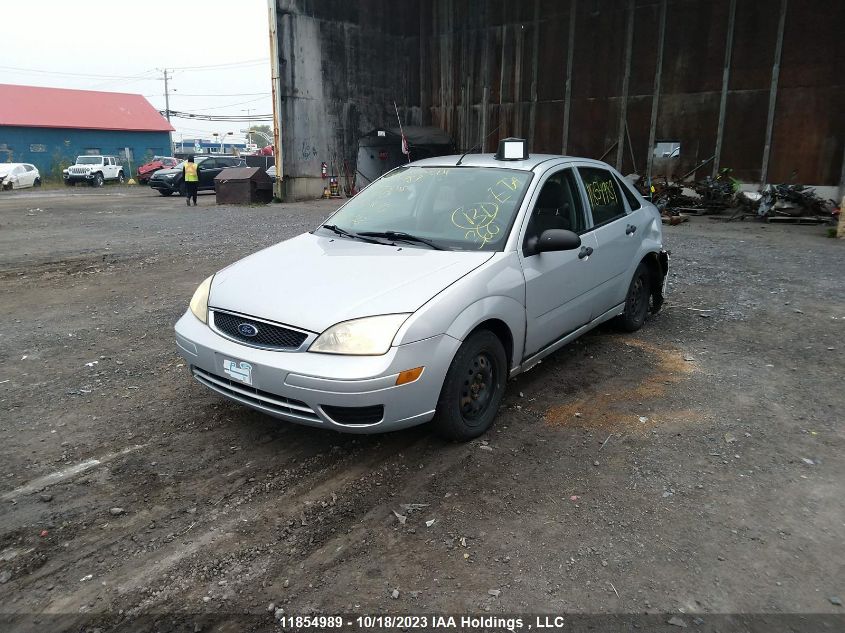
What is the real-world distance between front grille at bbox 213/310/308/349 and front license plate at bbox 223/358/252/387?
132 millimetres

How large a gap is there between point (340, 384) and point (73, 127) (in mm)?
48157

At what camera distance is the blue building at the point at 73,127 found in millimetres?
41062

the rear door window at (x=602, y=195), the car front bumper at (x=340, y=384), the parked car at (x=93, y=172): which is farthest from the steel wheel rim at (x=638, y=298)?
the parked car at (x=93, y=172)

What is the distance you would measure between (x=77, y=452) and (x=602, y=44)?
19.4m

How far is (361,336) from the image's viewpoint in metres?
3.17

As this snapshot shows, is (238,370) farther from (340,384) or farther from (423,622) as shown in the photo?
(423,622)

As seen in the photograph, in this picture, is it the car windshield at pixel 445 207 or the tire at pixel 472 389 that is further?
the car windshield at pixel 445 207

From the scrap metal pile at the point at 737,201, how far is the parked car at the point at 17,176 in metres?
29.7

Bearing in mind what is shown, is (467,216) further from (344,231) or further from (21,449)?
(21,449)

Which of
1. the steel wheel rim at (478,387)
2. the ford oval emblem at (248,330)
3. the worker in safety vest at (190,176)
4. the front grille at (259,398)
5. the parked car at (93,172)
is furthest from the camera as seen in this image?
the parked car at (93,172)

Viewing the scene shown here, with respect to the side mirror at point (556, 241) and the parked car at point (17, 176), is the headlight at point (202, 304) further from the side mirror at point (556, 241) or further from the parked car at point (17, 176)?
the parked car at point (17, 176)

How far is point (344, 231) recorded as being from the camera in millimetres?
4535

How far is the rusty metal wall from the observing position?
15.7m

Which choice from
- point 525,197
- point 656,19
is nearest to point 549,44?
point 656,19
